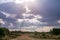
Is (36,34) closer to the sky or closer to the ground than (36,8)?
closer to the ground

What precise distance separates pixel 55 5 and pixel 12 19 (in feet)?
4.57

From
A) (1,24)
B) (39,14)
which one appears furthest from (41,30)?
(1,24)

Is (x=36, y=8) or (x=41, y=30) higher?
(x=36, y=8)

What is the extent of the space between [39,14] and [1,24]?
1217 mm

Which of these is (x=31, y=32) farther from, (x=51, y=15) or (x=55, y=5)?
(x=55, y=5)

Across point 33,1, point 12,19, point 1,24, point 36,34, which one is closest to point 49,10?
point 33,1

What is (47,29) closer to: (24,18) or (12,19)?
(24,18)

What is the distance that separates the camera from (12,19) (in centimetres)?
443

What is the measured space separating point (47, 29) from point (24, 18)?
2.56 feet

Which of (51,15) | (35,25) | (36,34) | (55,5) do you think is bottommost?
(36,34)

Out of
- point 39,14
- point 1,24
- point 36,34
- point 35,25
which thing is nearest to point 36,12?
point 39,14

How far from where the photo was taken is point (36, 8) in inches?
174

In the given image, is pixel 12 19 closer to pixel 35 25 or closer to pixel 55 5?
pixel 35 25

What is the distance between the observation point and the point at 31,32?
440 centimetres
